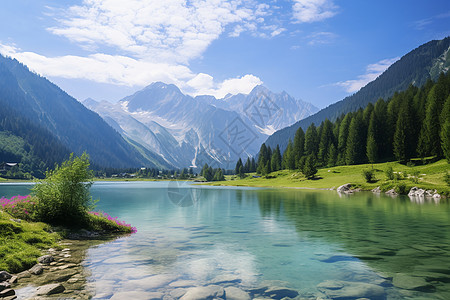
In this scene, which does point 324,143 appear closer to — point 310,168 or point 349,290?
point 310,168

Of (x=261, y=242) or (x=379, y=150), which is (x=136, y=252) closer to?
(x=261, y=242)

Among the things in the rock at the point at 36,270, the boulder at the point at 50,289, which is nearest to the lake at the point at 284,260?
the boulder at the point at 50,289

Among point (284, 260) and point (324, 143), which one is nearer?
point (284, 260)

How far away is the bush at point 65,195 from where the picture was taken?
78.6ft

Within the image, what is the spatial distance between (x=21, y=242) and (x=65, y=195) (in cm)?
752

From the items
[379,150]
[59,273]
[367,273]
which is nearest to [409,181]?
[379,150]

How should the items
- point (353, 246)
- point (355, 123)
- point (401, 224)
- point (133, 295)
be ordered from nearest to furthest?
point (133, 295) < point (353, 246) < point (401, 224) < point (355, 123)

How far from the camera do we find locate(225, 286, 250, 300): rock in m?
11.8

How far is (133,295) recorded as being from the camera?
12.0 metres

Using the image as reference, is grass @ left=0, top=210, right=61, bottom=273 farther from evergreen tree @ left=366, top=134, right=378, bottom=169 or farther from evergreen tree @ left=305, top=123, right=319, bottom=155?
evergreen tree @ left=305, top=123, right=319, bottom=155

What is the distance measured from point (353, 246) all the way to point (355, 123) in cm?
13033

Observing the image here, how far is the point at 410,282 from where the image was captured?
45.4ft

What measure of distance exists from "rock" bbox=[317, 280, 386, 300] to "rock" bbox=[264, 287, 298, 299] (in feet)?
4.89

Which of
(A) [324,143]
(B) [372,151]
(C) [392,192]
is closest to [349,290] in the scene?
(C) [392,192]
